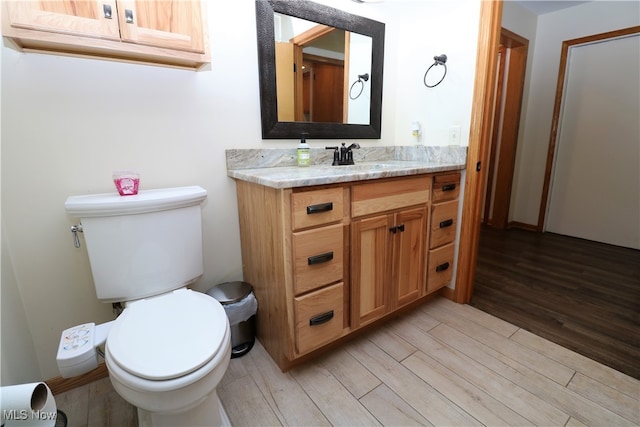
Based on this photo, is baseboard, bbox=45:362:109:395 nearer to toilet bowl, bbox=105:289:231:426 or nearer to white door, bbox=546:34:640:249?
toilet bowl, bbox=105:289:231:426

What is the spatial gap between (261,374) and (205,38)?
1.46 metres

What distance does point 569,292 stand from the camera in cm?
205

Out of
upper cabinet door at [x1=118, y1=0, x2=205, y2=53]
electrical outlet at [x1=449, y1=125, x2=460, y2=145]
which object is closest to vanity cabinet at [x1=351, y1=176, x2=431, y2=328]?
electrical outlet at [x1=449, y1=125, x2=460, y2=145]

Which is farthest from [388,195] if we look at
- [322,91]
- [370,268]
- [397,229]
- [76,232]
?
[76,232]

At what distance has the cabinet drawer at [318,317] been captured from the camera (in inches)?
50.1

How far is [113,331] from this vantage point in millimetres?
939

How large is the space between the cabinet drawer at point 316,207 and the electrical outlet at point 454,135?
0.95 meters

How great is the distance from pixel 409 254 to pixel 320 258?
603mm

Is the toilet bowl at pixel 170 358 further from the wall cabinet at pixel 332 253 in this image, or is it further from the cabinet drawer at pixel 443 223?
the cabinet drawer at pixel 443 223

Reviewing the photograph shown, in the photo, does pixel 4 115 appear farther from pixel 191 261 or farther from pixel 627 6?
pixel 627 6

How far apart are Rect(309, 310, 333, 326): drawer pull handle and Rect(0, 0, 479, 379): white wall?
594 millimetres

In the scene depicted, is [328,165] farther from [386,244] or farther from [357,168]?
[386,244]

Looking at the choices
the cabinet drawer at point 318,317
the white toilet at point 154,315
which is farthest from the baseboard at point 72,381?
the cabinet drawer at point 318,317

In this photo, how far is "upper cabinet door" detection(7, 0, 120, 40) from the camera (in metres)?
0.88
